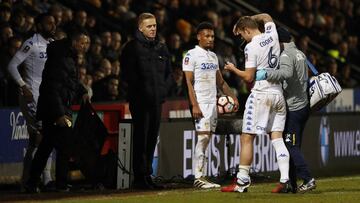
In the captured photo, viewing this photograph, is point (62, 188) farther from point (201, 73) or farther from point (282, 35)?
point (282, 35)

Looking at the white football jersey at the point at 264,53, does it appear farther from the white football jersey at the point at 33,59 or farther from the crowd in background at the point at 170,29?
the white football jersey at the point at 33,59

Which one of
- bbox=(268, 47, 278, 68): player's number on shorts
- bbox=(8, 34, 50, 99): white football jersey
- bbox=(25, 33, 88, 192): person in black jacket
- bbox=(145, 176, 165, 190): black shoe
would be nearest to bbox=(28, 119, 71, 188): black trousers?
bbox=(25, 33, 88, 192): person in black jacket

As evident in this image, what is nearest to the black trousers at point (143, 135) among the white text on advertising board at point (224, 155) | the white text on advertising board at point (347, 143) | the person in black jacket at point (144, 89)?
the person in black jacket at point (144, 89)

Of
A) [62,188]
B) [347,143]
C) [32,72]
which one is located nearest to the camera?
[62,188]

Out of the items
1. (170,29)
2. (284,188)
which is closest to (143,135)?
(284,188)

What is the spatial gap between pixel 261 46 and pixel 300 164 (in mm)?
1653

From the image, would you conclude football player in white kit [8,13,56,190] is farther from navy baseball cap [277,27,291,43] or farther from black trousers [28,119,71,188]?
navy baseball cap [277,27,291,43]

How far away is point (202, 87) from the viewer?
14.9 metres

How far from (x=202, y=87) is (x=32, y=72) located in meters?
2.16

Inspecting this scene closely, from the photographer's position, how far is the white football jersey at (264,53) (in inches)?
510

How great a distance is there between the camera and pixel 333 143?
19938 mm

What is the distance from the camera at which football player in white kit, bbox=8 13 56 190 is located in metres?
14.5

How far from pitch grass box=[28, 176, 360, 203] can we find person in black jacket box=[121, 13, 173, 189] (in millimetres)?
657

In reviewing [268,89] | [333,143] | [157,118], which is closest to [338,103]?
[333,143]
